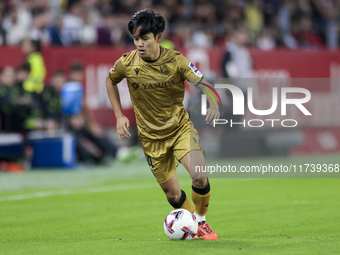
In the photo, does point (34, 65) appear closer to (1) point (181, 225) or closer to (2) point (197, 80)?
(2) point (197, 80)

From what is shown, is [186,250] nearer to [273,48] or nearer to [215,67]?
[215,67]

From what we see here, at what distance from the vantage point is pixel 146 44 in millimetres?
5500

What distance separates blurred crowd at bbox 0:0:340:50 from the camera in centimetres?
1461

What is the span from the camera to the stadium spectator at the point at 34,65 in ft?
43.5

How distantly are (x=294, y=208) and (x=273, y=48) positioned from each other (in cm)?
1043

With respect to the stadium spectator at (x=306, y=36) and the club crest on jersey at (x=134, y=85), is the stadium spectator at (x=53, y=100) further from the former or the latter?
the stadium spectator at (x=306, y=36)

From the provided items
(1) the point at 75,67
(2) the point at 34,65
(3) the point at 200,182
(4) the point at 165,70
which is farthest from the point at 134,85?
(2) the point at 34,65

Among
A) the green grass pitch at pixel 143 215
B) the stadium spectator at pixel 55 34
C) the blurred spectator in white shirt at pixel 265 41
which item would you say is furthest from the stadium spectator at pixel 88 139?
the blurred spectator in white shirt at pixel 265 41

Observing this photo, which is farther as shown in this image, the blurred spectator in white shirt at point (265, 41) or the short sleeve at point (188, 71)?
the blurred spectator in white shirt at point (265, 41)

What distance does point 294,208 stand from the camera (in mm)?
7965

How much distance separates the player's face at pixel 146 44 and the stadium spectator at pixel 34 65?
816 cm

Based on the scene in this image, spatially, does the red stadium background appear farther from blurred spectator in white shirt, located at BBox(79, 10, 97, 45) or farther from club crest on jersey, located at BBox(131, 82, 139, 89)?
club crest on jersey, located at BBox(131, 82, 139, 89)

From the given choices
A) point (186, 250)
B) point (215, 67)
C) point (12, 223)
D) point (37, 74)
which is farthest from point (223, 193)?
point (215, 67)

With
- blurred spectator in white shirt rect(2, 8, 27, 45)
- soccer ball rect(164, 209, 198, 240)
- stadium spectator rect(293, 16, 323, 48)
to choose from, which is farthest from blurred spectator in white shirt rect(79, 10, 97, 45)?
soccer ball rect(164, 209, 198, 240)
